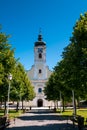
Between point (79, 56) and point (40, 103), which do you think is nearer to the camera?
point (79, 56)

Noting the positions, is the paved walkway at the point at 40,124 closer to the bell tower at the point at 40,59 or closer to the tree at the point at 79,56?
the tree at the point at 79,56

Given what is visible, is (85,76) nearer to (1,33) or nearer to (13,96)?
(1,33)

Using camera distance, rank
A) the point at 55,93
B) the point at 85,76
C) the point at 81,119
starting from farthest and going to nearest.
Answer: the point at 55,93 < the point at 85,76 < the point at 81,119

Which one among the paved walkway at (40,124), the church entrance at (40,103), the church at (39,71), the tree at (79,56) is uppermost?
the church at (39,71)

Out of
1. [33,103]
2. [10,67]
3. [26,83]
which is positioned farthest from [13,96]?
[33,103]

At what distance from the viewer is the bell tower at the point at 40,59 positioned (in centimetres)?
11175

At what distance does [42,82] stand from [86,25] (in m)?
86.2

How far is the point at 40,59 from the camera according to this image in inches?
4417

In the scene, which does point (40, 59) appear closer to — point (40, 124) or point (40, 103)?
point (40, 103)

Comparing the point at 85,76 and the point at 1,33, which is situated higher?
the point at 1,33

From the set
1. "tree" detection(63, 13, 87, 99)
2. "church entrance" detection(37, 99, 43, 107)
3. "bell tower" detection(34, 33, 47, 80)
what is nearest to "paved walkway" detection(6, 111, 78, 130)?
"tree" detection(63, 13, 87, 99)

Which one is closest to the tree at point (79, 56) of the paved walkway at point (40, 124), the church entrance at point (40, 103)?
the paved walkway at point (40, 124)

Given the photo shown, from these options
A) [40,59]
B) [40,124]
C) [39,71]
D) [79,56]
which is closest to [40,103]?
[39,71]

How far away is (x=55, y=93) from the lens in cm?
7050
